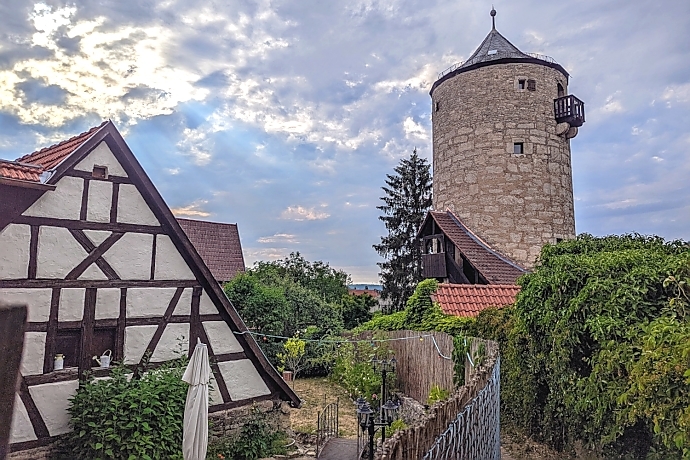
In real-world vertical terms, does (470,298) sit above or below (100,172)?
below

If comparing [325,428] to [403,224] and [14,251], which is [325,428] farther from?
[403,224]

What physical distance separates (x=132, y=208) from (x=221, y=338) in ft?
8.48

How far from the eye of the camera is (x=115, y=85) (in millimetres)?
8156

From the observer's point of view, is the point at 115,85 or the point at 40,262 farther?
the point at 115,85

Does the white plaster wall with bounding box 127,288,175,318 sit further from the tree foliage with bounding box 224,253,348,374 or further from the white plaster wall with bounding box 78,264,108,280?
the tree foliage with bounding box 224,253,348,374

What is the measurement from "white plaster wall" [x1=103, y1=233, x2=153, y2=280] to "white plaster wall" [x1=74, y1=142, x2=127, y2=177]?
98 cm

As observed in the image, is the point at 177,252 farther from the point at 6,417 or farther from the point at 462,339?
the point at 6,417

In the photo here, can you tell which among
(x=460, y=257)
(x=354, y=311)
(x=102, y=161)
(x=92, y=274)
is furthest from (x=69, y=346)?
(x=354, y=311)

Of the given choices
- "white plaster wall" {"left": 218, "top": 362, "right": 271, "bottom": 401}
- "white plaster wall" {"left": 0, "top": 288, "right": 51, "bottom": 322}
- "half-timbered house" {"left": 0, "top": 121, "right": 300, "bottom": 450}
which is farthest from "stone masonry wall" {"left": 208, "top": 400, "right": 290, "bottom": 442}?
"white plaster wall" {"left": 0, "top": 288, "right": 51, "bottom": 322}

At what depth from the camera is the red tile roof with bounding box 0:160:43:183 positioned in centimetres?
569

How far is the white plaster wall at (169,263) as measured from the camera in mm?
7074

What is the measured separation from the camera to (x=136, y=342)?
264 inches

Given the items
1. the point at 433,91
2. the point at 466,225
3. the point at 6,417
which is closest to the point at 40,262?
the point at 6,417

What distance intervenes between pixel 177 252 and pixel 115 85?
3475 millimetres
